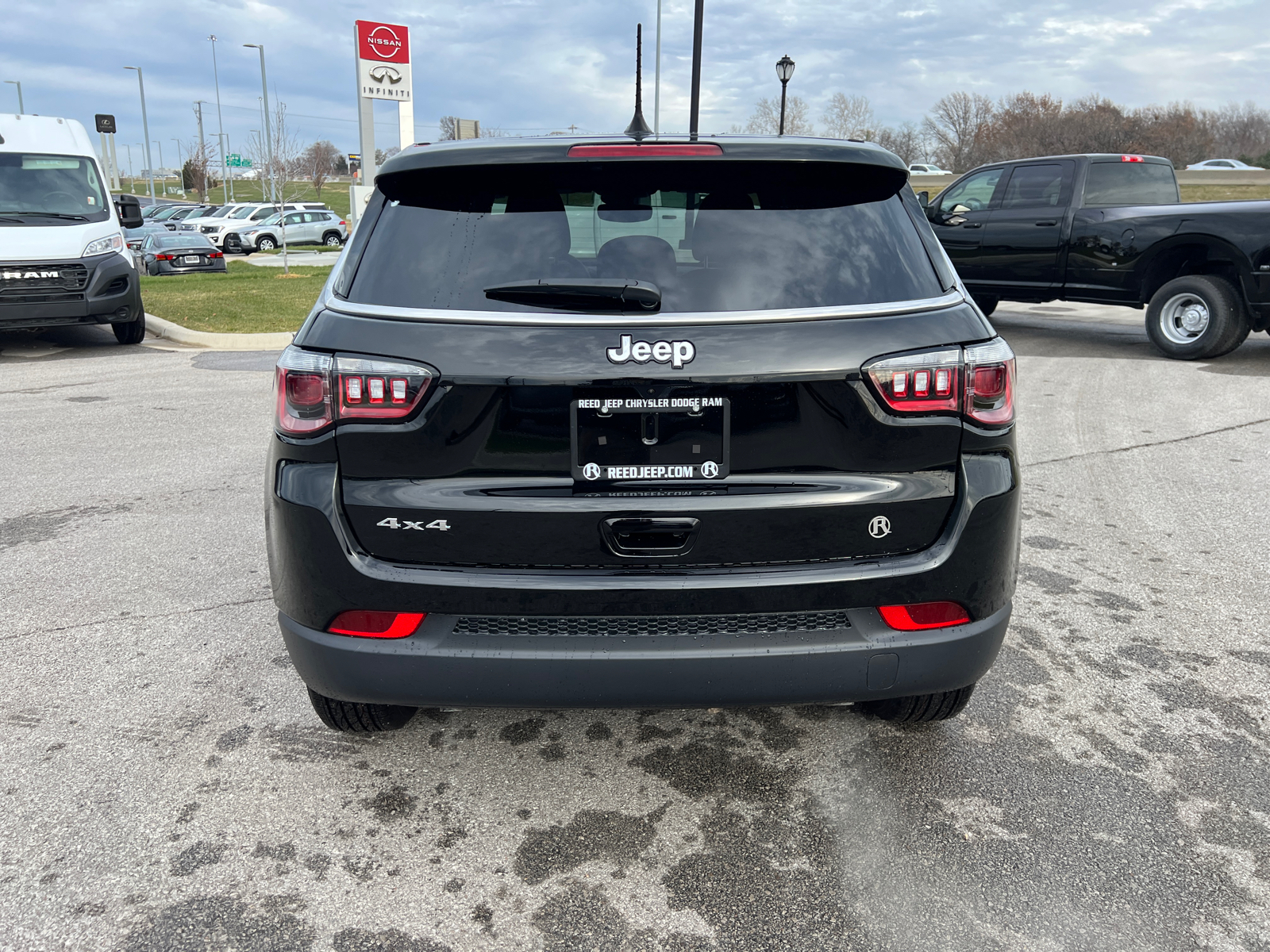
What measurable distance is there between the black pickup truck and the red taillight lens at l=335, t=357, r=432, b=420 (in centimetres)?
935

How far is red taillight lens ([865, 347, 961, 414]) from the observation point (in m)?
2.30

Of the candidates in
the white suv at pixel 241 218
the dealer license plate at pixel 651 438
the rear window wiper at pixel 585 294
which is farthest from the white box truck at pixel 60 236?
the white suv at pixel 241 218

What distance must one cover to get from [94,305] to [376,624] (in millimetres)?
10240

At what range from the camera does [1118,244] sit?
33.8ft

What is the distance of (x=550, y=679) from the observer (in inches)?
90.9

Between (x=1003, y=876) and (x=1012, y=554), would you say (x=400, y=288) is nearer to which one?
(x=1012, y=554)

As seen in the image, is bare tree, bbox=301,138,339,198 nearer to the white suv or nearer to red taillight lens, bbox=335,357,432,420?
the white suv

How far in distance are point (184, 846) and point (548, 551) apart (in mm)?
1245

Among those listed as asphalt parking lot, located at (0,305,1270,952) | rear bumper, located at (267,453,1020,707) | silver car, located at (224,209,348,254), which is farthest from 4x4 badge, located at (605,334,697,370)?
silver car, located at (224,209,348,254)

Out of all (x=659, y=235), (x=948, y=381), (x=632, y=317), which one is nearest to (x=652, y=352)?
(x=632, y=317)

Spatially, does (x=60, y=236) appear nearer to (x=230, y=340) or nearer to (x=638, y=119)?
(x=230, y=340)

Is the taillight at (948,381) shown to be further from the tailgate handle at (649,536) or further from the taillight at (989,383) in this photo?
the tailgate handle at (649,536)

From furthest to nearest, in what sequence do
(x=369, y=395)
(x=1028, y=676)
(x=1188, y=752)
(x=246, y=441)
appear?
1. (x=246, y=441)
2. (x=1028, y=676)
3. (x=1188, y=752)
4. (x=369, y=395)

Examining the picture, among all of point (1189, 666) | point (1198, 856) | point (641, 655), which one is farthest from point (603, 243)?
point (1189, 666)
